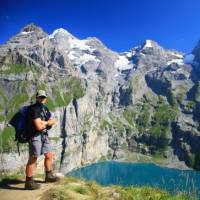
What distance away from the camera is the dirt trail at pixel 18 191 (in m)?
14.7

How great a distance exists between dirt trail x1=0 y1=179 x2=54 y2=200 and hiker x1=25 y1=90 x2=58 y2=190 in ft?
1.25

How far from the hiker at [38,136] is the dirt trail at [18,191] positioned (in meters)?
0.38

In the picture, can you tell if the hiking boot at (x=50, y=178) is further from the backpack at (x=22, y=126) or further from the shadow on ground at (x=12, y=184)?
the backpack at (x=22, y=126)

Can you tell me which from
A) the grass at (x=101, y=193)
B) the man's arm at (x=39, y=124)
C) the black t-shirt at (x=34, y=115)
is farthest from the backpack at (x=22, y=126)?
the grass at (x=101, y=193)

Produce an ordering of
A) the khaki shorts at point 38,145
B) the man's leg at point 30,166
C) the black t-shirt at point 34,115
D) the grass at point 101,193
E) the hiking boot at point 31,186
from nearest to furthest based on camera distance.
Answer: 1. the grass at point 101,193
2. the hiking boot at point 31,186
3. the black t-shirt at point 34,115
4. the khaki shorts at point 38,145
5. the man's leg at point 30,166

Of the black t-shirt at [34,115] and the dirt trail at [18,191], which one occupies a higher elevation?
the black t-shirt at [34,115]

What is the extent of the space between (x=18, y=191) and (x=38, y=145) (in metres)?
2.20

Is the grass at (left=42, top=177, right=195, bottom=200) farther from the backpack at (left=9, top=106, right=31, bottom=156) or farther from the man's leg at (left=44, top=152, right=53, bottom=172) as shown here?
the backpack at (left=9, top=106, right=31, bottom=156)

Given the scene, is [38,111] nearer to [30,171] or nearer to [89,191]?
[30,171]

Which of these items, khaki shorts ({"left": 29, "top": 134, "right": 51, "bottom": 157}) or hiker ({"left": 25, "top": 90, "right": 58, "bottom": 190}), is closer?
hiker ({"left": 25, "top": 90, "right": 58, "bottom": 190})

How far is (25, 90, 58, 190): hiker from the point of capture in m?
15.9

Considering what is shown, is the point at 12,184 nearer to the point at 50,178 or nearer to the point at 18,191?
the point at 18,191

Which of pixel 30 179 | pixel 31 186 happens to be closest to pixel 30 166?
pixel 30 179

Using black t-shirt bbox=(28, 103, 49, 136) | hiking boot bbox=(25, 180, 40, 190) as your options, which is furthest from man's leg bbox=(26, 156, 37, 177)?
black t-shirt bbox=(28, 103, 49, 136)
